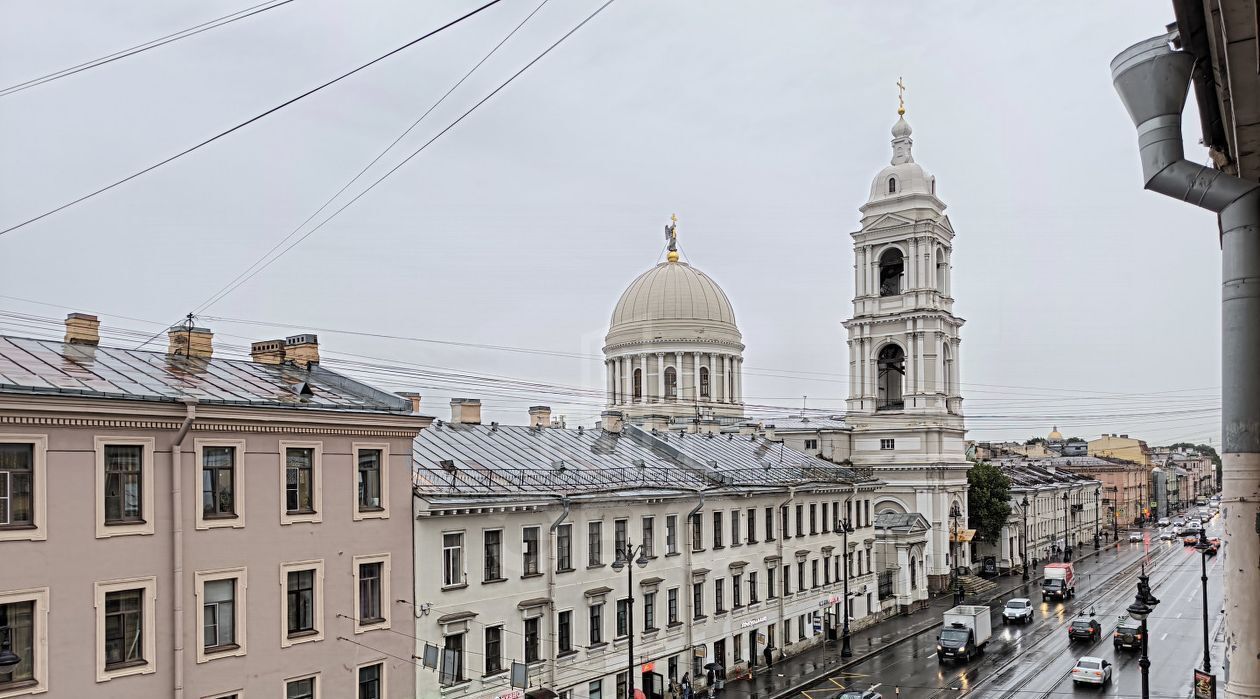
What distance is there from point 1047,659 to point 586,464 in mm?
23199

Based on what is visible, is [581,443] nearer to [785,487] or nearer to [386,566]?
[785,487]

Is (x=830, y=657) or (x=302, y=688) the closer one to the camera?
(x=302, y=688)

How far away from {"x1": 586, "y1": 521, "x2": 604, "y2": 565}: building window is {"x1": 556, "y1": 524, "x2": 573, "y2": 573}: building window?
2.63 feet

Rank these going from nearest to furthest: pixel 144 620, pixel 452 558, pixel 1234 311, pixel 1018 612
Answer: pixel 1234 311 → pixel 144 620 → pixel 452 558 → pixel 1018 612

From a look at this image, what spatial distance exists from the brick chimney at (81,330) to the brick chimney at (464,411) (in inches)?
579

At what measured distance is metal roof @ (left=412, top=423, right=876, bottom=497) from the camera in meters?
30.6

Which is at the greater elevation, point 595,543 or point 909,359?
point 909,359

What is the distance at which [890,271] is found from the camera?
6944 centimetres

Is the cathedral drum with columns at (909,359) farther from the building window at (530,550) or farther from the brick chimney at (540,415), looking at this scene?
the building window at (530,550)

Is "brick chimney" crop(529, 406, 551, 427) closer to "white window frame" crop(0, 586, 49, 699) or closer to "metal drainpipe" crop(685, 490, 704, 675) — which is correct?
"metal drainpipe" crop(685, 490, 704, 675)

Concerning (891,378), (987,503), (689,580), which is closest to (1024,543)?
(987,503)

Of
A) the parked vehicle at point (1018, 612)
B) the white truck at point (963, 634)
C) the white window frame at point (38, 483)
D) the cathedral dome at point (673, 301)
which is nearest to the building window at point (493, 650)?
the white window frame at point (38, 483)

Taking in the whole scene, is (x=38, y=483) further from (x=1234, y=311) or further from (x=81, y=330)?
(x=1234, y=311)

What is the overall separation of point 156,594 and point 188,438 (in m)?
3.34
